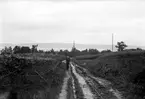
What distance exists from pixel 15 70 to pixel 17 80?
0.54m

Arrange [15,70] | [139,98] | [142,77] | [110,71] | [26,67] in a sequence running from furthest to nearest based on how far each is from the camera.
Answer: [110,71] < [142,77] < [139,98] < [26,67] < [15,70]

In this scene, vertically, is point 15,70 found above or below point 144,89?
above

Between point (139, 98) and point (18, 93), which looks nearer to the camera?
point (18, 93)

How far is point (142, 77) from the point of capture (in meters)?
19.0

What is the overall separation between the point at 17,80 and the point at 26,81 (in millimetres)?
1154

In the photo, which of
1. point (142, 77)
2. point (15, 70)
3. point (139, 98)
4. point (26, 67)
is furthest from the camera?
point (142, 77)

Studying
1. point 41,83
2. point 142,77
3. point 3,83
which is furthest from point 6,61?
point 142,77

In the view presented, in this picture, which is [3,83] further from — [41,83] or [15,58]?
[41,83]

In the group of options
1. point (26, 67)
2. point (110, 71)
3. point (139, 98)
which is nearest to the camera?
point (26, 67)

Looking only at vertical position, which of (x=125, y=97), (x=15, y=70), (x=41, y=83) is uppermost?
(x=15, y=70)

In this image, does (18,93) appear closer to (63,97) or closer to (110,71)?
(63,97)

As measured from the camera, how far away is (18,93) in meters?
13.2

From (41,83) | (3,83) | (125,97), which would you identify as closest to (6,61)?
(3,83)

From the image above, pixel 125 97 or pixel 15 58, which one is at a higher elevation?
pixel 15 58
